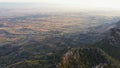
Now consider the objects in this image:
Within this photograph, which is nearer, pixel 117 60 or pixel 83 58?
pixel 83 58

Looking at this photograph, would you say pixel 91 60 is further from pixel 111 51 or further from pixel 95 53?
pixel 111 51

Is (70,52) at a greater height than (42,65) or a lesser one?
greater

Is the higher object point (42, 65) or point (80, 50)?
point (80, 50)

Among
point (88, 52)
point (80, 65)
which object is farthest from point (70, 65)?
point (88, 52)

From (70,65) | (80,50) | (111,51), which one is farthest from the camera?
(111,51)

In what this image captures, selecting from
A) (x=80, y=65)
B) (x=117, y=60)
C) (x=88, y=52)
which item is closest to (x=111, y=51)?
(x=117, y=60)

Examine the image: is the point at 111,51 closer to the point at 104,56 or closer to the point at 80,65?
the point at 104,56

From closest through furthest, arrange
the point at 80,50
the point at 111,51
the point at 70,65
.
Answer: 1. the point at 70,65
2. the point at 80,50
3. the point at 111,51
